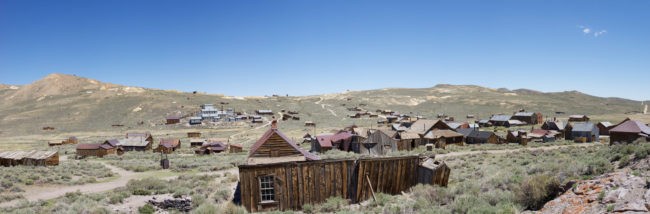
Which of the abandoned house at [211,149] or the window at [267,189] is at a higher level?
the window at [267,189]

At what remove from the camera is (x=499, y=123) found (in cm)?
7644

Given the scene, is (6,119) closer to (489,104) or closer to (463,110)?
(463,110)

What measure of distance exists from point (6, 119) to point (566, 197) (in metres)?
137

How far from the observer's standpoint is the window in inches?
582


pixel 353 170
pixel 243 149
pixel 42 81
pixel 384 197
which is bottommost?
pixel 243 149

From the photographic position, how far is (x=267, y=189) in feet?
48.6

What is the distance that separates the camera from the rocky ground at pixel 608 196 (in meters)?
7.67

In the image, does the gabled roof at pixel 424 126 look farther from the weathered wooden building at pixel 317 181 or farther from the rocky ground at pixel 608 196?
the rocky ground at pixel 608 196

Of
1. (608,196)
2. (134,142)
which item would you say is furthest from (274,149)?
(134,142)

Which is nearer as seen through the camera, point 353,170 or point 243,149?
point 353,170

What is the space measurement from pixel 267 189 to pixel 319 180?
7.42 ft

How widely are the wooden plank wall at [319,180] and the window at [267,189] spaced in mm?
171

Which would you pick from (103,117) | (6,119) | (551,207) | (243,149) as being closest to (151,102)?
(103,117)

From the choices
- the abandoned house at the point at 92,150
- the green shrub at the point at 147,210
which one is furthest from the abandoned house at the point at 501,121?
the green shrub at the point at 147,210
